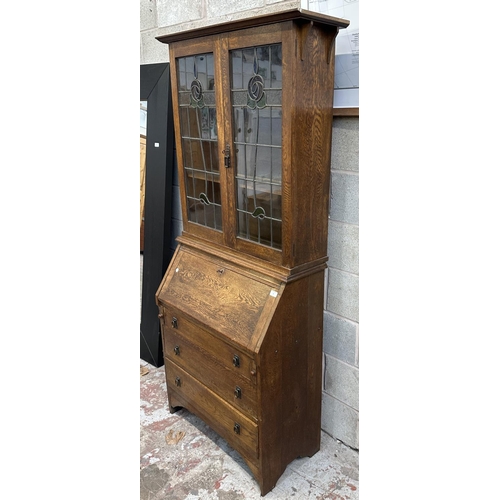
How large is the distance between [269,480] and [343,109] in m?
1.63

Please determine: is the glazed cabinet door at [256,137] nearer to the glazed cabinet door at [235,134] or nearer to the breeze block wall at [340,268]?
the glazed cabinet door at [235,134]

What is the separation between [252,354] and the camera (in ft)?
6.07

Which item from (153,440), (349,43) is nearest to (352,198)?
(349,43)

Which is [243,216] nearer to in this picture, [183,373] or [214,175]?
[214,175]

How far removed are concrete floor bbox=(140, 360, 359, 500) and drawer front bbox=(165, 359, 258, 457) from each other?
14cm

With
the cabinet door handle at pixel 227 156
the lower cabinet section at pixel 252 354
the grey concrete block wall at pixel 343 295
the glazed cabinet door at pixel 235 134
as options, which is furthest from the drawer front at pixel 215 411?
the cabinet door handle at pixel 227 156

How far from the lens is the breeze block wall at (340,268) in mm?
1960

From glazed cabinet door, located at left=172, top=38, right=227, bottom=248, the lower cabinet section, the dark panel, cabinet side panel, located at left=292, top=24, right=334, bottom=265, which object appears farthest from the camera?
the dark panel

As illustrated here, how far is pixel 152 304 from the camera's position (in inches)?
119

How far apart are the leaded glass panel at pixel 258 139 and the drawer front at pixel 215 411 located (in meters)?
0.79

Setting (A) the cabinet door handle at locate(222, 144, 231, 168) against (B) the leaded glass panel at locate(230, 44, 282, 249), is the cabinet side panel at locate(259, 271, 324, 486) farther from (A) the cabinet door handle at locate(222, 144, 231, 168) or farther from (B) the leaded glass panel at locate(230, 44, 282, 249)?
(A) the cabinet door handle at locate(222, 144, 231, 168)

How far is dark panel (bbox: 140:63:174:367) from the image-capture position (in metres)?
2.77

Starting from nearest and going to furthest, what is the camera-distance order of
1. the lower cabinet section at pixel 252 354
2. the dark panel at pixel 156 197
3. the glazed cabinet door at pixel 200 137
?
the lower cabinet section at pixel 252 354 → the glazed cabinet door at pixel 200 137 → the dark panel at pixel 156 197

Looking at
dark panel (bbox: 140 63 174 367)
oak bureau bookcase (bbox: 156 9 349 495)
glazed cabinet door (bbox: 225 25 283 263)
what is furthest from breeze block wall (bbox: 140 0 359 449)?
dark panel (bbox: 140 63 174 367)
